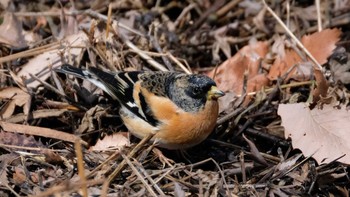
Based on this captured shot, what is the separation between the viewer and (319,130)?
12.6ft

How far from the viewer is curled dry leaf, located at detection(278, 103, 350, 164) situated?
147 inches

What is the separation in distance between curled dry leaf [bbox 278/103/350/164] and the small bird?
45cm

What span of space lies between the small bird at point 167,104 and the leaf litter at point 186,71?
0.14 meters


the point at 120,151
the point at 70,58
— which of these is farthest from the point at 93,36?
the point at 120,151

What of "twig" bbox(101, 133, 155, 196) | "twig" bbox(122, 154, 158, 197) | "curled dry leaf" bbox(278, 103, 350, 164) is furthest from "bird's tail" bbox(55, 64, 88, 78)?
"curled dry leaf" bbox(278, 103, 350, 164)

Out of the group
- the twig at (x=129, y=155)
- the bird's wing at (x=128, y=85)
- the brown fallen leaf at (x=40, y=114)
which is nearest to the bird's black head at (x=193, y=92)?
the bird's wing at (x=128, y=85)

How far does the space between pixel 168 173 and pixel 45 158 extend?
0.70m

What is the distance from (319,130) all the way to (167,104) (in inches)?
35.2

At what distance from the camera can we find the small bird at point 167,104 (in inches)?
148

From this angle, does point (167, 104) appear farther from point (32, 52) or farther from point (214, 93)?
point (32, 52)

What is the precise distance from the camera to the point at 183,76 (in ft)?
12.8

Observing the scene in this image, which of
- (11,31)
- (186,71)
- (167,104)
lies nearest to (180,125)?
(167,104)

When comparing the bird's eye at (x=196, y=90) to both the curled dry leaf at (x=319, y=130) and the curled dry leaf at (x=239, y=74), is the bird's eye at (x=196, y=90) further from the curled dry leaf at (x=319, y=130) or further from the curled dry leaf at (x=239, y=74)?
the curled dry leaf at (x=239, y=74)

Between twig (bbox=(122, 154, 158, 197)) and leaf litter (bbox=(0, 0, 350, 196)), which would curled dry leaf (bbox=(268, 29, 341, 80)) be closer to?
leaf litter (bbox=(0, 0, 350, 196))
